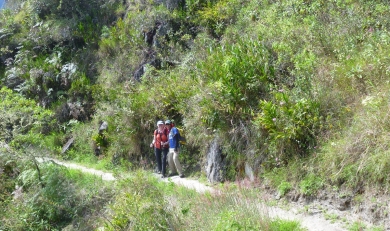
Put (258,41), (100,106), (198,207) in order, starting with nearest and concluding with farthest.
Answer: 1. (198,207)
2. (258,41)
3. (100,106)

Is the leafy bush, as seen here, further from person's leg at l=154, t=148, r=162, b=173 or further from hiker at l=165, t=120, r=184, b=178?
hiker at l=165, t=120, r=184, b=178

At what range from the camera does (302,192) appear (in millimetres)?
7875

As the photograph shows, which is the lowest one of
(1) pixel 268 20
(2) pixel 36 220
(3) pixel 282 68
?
(2) pixel 36 220

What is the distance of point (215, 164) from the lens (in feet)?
34.1

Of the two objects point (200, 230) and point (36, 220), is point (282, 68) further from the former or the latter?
point (36, 220)

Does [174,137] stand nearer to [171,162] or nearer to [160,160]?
[171,162]

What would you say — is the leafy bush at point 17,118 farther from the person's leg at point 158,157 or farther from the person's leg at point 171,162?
the person's leg at point 171,162

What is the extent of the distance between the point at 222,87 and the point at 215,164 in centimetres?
198

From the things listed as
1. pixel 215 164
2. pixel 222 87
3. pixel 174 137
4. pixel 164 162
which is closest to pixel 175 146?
pixel 174 137

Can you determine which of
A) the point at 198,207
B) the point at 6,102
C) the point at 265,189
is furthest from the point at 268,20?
the point at 6,102

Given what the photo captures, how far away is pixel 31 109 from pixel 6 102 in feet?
2.42

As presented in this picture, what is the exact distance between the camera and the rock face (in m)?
10.3

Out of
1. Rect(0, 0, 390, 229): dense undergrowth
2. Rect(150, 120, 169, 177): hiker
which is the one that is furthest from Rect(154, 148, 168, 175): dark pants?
Rect(0, 0, 390, 229): dense undergrowth

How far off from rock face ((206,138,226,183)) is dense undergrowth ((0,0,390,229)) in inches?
6.8
